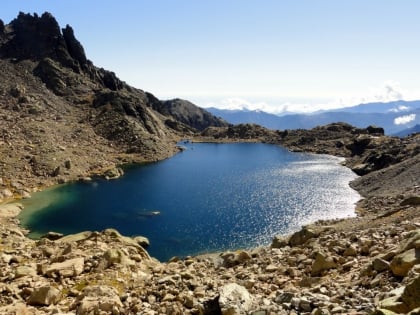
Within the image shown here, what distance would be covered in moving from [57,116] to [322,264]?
135m

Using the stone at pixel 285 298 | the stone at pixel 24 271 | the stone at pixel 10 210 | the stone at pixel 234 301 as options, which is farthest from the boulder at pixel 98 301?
the stone at pixel 10 210

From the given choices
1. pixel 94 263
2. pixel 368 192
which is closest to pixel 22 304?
pixel 94 263

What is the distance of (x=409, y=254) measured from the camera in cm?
1784

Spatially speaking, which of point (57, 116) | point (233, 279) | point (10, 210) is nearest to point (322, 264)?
point (233, 279)

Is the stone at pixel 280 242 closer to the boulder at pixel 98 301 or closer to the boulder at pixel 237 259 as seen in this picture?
the boulder at pixel 237 259

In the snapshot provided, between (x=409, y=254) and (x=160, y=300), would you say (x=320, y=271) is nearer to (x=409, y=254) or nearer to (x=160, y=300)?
(x=409, y=254)

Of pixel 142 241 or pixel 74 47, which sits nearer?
pixel 142 241

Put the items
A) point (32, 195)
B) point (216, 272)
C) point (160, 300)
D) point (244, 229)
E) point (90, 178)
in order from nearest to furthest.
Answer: point (160, 300)
point (216, 272)
point (244, 229)
point (32, 195)
point (90, 178)

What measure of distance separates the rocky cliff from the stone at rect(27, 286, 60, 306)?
64.0 m

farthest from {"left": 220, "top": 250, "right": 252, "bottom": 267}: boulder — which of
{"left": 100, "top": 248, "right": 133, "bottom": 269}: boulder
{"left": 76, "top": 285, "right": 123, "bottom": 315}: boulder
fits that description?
{"left": 76, "top": 285, "right": 123, "bottom": 315}: boulder

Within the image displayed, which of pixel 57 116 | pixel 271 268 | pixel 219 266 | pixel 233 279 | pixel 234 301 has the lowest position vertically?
pixel 219 266

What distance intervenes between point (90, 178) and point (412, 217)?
85709mm

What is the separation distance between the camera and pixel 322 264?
85.1 ft

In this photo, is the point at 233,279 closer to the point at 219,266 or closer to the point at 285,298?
the point at 219,266
